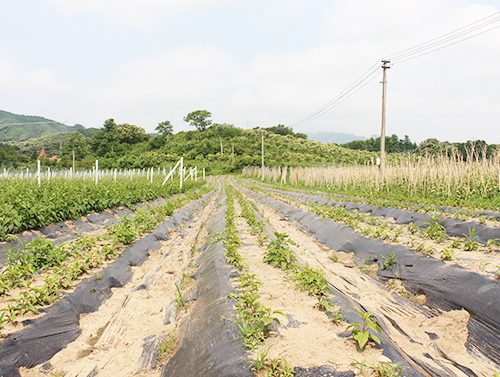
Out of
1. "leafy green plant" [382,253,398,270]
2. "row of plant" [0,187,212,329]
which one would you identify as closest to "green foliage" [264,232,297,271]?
"leafy green plant" [382,253,398,270]

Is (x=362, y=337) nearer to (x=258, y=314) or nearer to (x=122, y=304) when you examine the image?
(x=258, y=314)

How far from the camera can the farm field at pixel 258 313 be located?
7.89 feet

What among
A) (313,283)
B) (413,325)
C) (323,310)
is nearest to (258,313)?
(323,310)

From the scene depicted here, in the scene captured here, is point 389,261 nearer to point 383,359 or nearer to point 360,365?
point 383,359

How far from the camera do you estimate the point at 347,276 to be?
4.83 meters

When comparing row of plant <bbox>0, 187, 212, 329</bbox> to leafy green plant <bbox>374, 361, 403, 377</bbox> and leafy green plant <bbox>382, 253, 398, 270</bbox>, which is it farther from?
leafy green plant <bbox>382, 253, 398, 270</bbox>

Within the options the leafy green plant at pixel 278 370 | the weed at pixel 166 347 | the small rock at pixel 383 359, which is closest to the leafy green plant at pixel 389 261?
the small rock at pixel 383 359

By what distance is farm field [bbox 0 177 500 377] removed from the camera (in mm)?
2404

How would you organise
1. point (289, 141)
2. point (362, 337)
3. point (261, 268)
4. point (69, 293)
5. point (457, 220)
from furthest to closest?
point (289, 141), point (457, 220), point (261, 268), point (69, 293), point (362, 337)

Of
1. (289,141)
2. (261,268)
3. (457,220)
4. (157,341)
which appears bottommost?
(157,341)

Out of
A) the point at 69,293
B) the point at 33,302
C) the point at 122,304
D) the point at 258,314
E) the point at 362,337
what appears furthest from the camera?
the point at 122,304

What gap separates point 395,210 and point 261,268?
6.40 meters

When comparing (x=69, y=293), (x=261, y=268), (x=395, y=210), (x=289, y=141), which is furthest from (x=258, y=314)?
(x=289, y=141)

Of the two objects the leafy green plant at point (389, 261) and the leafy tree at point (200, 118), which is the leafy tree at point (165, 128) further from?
the leafy green plant at point (389, 261)
